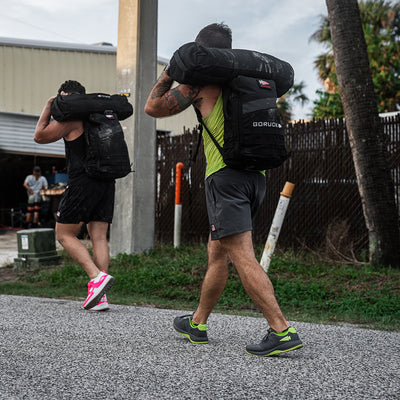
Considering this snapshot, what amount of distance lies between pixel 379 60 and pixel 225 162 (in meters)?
24.3

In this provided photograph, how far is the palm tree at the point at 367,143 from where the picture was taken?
6773mm

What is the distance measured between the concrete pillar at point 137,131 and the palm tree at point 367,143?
3.25 m

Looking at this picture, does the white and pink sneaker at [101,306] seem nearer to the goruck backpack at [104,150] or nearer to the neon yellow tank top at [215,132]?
the goruck backpack at [104,150]

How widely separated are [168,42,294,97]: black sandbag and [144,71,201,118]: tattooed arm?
126 mm

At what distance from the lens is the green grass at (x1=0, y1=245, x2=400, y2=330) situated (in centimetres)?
551

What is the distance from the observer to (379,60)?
25.2 m

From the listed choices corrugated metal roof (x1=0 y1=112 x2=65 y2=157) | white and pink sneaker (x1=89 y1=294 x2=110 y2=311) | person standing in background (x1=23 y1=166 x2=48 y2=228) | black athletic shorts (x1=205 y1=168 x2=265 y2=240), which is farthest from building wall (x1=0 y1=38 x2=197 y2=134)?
black athletic shorts (x1=205 y1=168 x2=265 y2=240)

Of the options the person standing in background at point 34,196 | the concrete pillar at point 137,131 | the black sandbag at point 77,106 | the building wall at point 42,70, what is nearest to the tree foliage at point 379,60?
the building wall at point 42,70

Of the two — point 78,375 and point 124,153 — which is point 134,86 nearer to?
point 124,153

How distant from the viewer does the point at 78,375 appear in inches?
109

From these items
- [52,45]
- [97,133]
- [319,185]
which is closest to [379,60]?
[52,45]

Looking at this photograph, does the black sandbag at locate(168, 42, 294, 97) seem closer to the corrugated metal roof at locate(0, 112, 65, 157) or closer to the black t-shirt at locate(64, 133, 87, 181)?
the black t-shirt at locate(64, 133, 87, 181)

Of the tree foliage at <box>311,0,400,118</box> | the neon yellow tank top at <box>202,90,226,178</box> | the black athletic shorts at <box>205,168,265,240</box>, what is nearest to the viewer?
the black athletic shorts at <box>205,168,265,240</box>

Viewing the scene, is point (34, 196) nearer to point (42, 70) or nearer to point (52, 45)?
point (42, 70)
